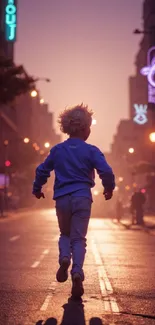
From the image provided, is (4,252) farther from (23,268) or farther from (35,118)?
(35,118)

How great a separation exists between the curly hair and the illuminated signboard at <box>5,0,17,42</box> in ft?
178

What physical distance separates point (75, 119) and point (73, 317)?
7.54 ft

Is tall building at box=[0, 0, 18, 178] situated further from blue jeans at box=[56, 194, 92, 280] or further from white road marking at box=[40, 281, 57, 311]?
blue jeans at box=[56, 194, 92, 280]

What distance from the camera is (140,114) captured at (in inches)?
4200

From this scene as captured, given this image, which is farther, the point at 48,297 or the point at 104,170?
the point at 48,297

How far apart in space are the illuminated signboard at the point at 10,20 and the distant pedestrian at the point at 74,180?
54214 millimetres

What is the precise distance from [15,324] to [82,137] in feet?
8.27

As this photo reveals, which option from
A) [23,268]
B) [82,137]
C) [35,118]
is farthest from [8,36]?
[35,118]

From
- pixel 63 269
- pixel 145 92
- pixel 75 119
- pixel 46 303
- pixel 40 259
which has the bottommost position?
pixel 46 303

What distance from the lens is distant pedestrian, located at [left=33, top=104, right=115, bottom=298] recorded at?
7121 millimetres

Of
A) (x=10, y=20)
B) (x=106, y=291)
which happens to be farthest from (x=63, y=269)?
(x=10, y=20)

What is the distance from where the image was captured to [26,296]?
7676mm

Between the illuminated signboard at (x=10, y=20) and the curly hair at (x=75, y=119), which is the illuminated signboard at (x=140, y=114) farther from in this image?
the curly hair at (x=75, y=119)

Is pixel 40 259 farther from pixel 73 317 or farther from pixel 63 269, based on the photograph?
pixel 73 317
